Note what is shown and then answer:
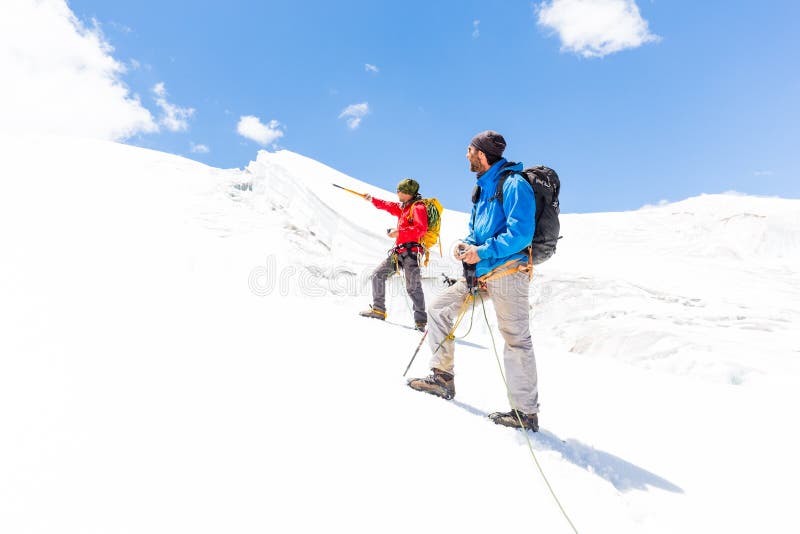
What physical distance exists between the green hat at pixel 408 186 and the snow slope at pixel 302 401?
1.91 metres

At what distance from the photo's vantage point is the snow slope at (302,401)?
6.23 feet

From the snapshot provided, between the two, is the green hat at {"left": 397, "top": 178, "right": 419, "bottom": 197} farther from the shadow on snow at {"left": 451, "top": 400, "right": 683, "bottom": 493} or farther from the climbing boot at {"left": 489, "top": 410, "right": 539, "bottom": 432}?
the climbing boot at {"left": 489, "top": 410, "right": 539, "bottom": 432}

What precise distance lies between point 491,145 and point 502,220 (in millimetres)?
598

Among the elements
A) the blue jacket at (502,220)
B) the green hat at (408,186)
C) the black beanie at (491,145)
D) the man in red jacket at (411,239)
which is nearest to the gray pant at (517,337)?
the blue jacket at (502,220)

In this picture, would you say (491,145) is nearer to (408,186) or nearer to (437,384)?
(437,384)

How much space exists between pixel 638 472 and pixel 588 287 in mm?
7299

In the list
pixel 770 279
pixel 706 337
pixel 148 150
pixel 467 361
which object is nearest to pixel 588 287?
pixel 706 337

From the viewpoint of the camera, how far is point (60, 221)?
6.48 m

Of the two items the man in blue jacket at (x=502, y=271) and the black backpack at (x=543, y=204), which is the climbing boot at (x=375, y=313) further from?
the black backpack at (x=543, y=204)

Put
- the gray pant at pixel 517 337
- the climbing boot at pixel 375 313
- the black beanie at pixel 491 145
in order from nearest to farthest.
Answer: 1. the gray pant at pixel 517 337
2. the black beanie at pixel 491 145
3. the climbing boot at pixel 375 313

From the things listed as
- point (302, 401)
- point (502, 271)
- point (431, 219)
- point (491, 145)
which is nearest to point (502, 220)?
point (502, 271)

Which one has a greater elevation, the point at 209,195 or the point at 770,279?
the point at 209,195

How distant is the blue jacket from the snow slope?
46.5 inches

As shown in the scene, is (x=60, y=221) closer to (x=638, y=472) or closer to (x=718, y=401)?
(x=638, y=472)
